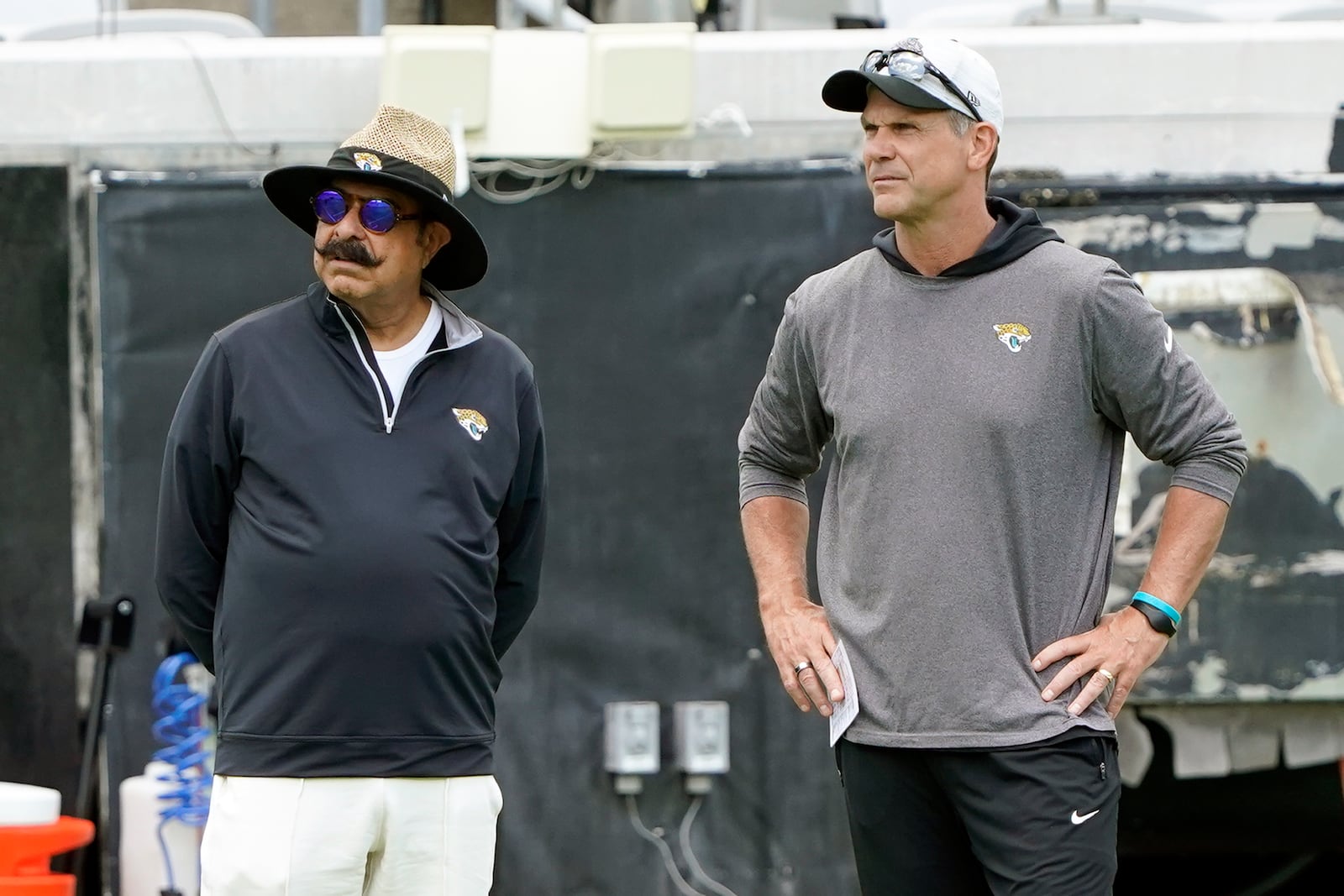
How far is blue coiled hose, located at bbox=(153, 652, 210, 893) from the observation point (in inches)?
210

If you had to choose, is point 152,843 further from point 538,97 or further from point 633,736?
point 538,97

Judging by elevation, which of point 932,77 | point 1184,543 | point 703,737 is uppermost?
point 932,77

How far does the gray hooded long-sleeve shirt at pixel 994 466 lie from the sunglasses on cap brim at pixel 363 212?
922 mm

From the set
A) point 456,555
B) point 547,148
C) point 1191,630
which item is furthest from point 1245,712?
point 456,555

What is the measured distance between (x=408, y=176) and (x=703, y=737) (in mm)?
2820

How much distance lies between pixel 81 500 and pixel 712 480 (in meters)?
2.04

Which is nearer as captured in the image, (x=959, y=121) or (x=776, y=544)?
(x=959, y=121)

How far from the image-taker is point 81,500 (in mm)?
5742

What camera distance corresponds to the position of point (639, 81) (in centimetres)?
556

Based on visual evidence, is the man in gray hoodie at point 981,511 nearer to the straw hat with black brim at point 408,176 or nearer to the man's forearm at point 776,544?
the man's forearm at point 776,544

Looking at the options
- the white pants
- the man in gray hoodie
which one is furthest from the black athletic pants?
the white pants

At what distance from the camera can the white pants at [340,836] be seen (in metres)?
3.08

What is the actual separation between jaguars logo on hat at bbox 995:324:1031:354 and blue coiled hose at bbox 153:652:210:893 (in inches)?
133

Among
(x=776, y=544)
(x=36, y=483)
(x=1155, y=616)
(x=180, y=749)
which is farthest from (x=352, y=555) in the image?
(x=36, y=483)
